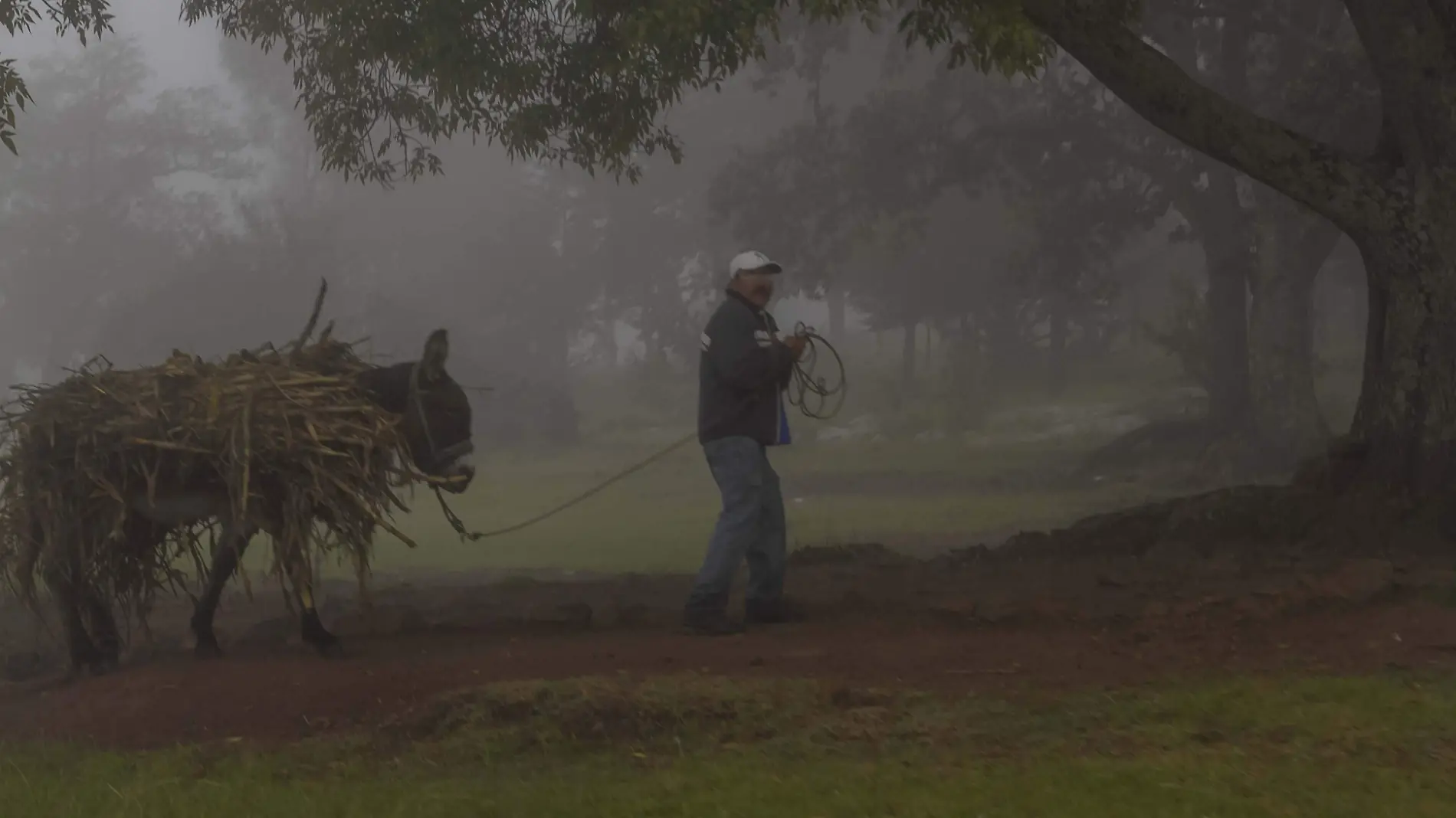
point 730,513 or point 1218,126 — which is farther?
point 1218,126

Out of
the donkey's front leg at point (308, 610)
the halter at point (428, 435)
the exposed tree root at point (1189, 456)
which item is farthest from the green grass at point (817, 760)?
the exposed tree root at point (1189, 456)

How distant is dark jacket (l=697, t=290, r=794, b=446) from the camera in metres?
7.28

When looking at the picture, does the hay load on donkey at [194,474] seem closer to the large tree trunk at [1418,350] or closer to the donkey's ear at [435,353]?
the donkey's ear at [435,353]

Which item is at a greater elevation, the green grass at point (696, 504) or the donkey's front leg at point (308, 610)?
the green grass at point (696, 504)

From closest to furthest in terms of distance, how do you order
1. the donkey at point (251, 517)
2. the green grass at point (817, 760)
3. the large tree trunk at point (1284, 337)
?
the green grass at point (817, 760), the donkey at point (251, 517), the large tree trunk at point (1284, 337)

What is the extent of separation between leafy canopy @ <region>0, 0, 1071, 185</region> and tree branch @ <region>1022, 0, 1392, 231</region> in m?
0.27

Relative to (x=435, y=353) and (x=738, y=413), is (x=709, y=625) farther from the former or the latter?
(x=435, y=353)

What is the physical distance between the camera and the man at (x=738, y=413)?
7.32 metres

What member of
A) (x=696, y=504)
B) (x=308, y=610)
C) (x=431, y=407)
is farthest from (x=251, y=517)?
(x=696, y=504)

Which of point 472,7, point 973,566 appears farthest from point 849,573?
point 472,7

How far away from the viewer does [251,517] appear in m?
6.69

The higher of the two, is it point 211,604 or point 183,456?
point 183,456

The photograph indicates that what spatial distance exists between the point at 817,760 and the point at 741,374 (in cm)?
283

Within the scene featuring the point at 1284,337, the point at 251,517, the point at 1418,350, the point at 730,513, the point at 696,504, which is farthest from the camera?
the point at 1284,337
